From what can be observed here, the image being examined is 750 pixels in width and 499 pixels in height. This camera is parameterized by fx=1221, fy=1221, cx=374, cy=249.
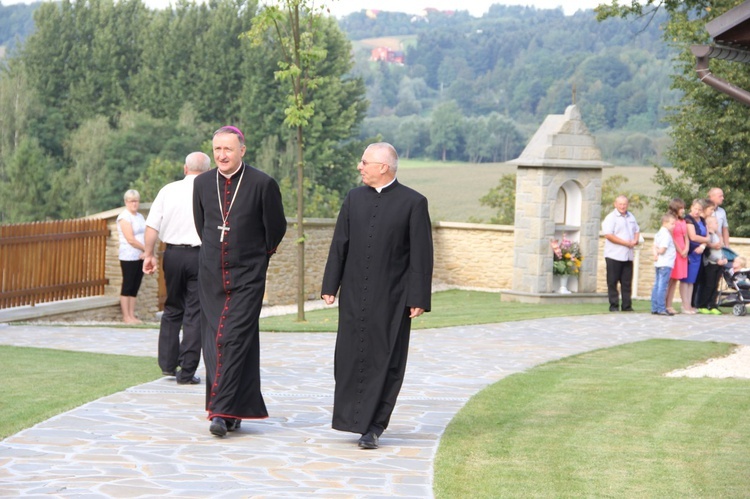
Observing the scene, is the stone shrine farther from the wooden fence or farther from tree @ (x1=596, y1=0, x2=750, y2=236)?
tree @ (x1=596, y1=0, x2=750, y2=236)

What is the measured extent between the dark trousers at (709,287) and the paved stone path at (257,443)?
7.23 m

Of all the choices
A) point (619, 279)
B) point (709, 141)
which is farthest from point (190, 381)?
point (709, 141)

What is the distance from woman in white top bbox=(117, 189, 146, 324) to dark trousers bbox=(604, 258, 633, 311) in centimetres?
753

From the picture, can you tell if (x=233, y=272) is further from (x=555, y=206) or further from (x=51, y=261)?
(x=555, y=206)

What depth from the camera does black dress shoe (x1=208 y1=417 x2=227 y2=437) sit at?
8.07m

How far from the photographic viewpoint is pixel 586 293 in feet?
77.0

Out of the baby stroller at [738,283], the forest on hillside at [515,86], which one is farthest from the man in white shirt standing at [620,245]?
the forest on hillside at [515,86]

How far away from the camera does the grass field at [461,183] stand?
8162 cm

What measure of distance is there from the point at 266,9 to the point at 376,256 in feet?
37.2

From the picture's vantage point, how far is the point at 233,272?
326 inches

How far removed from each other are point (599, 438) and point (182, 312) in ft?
12.4

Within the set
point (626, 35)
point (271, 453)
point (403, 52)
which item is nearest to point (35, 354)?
point (271, 453)

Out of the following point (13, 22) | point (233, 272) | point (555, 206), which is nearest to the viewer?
point (233, 272)

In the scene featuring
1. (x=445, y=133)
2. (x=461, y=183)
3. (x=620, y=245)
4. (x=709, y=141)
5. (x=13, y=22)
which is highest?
(x=13, y=22)
